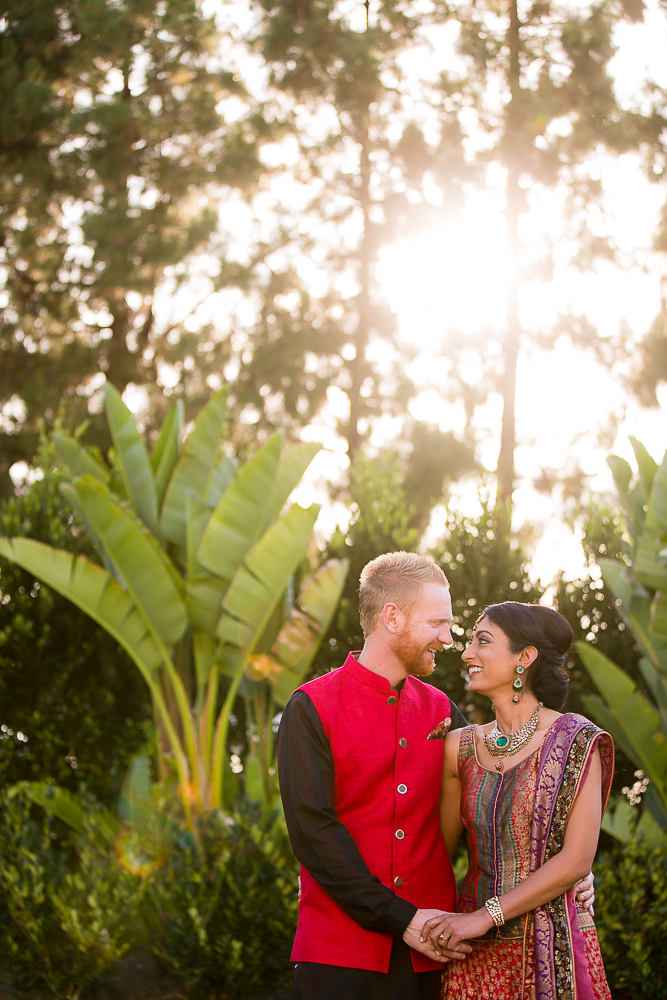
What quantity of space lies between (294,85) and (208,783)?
47.9 feet

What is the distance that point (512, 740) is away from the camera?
2699 mm

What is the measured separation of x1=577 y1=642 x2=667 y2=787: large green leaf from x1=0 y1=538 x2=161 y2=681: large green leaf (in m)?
3.34

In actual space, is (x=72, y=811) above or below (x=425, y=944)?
above

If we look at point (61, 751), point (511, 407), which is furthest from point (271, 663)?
point (511, 407)

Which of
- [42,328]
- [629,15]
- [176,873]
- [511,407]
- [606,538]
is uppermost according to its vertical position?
[629,15]

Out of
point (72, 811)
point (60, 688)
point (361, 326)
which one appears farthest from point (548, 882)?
point (361, 326)

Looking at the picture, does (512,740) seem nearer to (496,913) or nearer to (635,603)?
(496,913)

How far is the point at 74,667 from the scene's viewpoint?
756 cm

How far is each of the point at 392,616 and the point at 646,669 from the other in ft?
13.7

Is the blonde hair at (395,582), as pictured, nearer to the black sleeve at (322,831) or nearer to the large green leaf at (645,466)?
the black sleeve at (322,831)

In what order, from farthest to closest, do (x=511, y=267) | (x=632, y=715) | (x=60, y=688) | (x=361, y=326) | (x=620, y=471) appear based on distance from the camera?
(x=361, y=326), (x=511, y=267), (x=60, y=688), (x=620, y=471), (x=632, y=715)

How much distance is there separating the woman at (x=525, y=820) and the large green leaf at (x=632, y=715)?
3.47 metres

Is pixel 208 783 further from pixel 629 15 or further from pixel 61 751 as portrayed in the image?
pixel 629 15

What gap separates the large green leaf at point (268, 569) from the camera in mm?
6008
